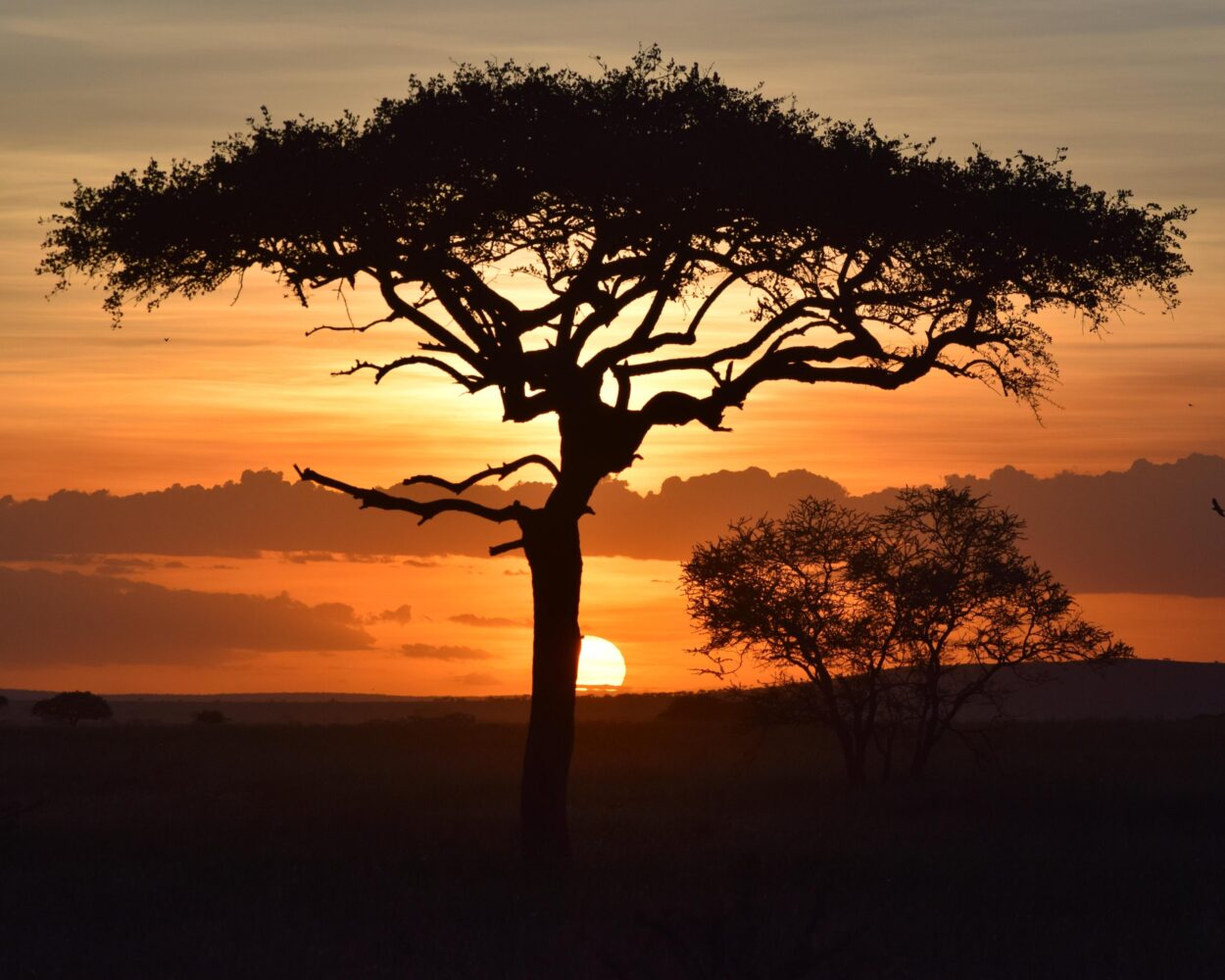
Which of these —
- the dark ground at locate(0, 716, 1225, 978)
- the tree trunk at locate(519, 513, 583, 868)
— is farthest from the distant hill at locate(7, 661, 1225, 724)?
the tree trunk at locate(519, 513, 583, 868)

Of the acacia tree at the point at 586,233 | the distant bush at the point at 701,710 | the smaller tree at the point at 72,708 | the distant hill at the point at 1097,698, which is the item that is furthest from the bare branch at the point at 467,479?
the distant hill at the point at 1097,698

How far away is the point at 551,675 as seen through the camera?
2294 cm

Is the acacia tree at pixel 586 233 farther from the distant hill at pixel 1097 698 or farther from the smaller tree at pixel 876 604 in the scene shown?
the distant hill at pixel 1097 698

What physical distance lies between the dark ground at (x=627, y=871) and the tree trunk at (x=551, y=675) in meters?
0.65

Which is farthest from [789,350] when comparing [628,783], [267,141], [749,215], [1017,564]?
[628,783]

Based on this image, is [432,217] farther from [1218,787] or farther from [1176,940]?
[1218,787]

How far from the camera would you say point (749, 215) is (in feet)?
75.4

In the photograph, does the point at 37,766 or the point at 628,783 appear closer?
the point at 628,783

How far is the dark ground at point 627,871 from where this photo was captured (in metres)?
16.1

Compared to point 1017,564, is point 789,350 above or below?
above

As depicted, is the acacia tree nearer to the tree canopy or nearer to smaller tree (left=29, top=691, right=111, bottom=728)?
the tree canopy

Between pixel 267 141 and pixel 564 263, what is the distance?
509 centimetres

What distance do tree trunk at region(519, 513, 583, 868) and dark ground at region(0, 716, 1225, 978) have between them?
65 centimetres

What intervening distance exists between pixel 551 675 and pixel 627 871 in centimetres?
311
